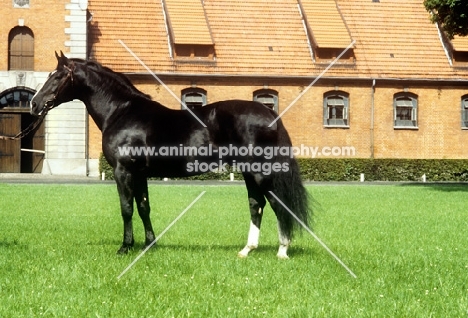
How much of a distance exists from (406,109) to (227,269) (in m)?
29.1

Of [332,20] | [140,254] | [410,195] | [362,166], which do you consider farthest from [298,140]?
[140,254]

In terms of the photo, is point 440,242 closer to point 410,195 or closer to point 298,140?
point 410,195

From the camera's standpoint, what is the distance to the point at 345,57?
3419 cm

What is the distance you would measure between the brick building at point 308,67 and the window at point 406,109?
5 centimetres

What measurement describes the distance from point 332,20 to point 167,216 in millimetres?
23490

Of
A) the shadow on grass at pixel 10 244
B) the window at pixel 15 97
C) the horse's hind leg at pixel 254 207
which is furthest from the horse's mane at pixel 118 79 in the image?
the window at pixel 15 97

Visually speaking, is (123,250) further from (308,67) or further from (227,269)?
(308,67)

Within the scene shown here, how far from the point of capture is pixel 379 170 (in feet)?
104

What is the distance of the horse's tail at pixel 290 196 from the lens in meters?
7.81

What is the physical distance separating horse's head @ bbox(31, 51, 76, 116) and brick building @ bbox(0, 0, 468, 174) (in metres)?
23.5

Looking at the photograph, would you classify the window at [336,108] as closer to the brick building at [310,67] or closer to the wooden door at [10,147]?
the brick building at [310,67]

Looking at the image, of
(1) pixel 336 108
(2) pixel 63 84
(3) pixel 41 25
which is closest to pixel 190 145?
(2) pixel 63 84

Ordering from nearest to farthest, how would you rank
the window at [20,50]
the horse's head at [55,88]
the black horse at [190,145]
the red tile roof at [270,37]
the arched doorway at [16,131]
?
the black horse at [190,145] → the horse's head at [55,88] → the arched doorway at [16,131] → the window at [20,50] → the red tile roof at [270,37]

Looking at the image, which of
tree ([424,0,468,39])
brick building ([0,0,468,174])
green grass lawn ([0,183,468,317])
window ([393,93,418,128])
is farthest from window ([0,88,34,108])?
green grass lawn ([0,183,468,317])
